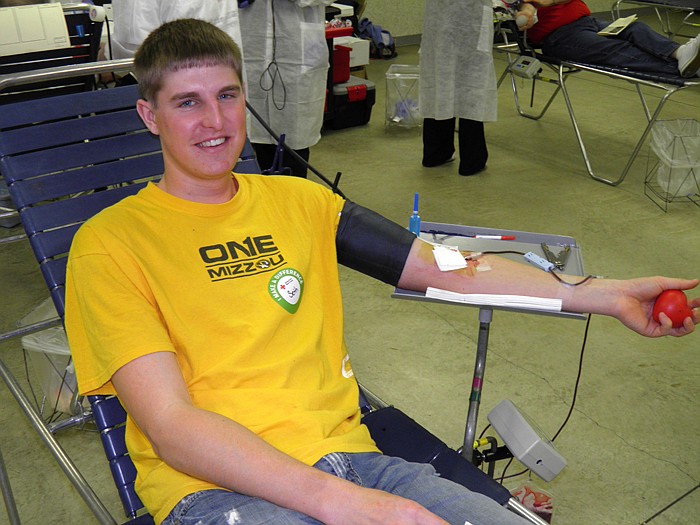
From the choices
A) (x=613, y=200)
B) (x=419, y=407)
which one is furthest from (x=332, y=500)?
(x=613, y=200)

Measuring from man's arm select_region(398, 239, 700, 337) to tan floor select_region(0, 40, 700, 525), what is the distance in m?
0.73

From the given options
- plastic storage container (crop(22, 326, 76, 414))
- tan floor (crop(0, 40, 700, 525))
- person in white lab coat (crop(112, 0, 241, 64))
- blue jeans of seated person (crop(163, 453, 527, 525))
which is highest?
person in white lab coat (crop(112, 0, 241, 64))

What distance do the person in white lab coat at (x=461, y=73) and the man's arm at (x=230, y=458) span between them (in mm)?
2925

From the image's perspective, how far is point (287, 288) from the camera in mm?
1272

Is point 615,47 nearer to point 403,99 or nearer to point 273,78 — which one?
point 403,99

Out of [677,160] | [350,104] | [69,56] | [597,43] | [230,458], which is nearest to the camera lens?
[230,458]

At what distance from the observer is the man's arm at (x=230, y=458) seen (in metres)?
1.01

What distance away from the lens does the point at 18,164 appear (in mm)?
1630


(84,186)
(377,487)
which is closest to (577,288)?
(377,487)

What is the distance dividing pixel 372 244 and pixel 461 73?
255cm

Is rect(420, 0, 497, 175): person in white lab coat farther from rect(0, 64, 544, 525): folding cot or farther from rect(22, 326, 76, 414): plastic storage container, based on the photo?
rect(22, 326, 76, 414): plastic storage container

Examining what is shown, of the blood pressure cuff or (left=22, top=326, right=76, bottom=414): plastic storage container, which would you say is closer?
the blood pressure cuff

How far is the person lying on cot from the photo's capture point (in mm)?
3633

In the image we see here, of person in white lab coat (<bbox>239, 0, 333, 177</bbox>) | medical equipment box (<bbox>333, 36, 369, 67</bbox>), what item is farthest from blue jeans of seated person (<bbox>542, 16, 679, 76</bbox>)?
person in white lab coat (<bbox>239, 0, 333, 177</bbox>)
